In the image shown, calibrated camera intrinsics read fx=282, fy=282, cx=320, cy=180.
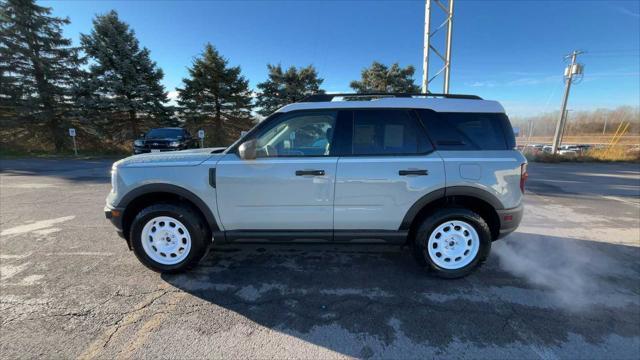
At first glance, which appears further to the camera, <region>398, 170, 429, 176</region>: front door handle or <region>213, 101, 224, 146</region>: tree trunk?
<region>213, 101, 224, 146</region>: tree trunk

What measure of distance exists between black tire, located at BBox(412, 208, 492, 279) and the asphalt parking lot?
0.43 feet

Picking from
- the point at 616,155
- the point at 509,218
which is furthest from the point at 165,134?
the point at 616,155

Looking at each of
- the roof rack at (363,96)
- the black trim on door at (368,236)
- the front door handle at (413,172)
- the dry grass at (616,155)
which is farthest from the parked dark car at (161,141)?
the dry grass at (616,155)

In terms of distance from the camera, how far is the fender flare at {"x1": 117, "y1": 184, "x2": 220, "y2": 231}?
3.08 meters

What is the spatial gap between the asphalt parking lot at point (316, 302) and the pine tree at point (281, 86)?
22.7 meters

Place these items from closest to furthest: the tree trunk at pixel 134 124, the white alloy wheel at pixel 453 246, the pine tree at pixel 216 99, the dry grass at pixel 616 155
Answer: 1. the white alloy wheel at pixel 453 246
2. the dry grass at pixel 616 155
3. the tree trunk at pixel 134 124
4. the pine tree at pixel 216 99

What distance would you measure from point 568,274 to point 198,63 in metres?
26.9

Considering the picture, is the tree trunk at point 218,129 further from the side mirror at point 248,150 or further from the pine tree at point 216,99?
the side mirror at point 248,150

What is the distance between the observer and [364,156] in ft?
9.98

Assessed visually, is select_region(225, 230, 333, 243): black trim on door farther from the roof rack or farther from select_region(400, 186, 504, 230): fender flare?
the roof rack

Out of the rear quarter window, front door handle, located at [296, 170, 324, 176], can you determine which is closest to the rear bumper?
the rear quarter window

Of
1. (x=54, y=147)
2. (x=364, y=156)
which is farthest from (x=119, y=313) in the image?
(x=54, y=147)

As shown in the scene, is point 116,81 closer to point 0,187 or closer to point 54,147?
point 54,147

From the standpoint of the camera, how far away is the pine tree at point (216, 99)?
2400 cm
